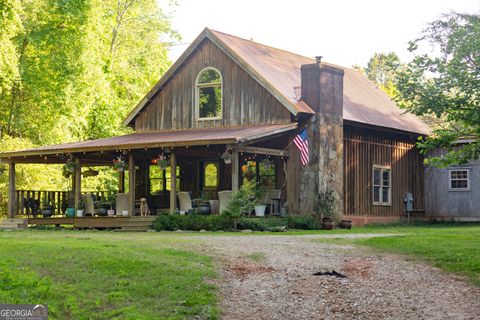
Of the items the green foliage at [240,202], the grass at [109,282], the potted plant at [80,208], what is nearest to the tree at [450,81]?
the grass at [109,282]

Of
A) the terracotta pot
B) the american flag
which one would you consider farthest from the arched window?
the terracotta pot

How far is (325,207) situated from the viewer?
27312 millimetres

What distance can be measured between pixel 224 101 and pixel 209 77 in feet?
3.81

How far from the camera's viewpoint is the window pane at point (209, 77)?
29.8 m

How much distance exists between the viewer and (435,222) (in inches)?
1326

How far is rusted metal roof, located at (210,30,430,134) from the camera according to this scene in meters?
28.8

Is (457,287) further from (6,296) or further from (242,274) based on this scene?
(6,296)

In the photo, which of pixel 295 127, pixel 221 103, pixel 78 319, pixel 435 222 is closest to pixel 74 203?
pixel 221 103

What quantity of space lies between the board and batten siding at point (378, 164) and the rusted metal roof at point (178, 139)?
357 cm

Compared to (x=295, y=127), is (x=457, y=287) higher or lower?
lower

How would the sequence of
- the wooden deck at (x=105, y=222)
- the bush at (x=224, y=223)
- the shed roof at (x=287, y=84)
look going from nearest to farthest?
the bush at (x=224, y=223), the wooden deck at (x=105, y=222), the shed roof at (x=287, y=84)

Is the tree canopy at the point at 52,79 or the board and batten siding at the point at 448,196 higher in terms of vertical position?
the tree canopy at the point at 52,79

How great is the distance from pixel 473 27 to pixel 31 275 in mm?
9439

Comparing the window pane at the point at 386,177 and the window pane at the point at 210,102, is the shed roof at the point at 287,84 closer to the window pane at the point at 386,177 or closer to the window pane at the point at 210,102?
the window pane at the point at 210,102
